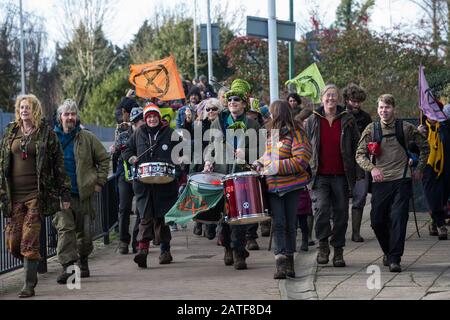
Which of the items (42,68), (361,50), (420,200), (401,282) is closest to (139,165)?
(401,282)

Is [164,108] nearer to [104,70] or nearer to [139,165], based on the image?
[139,165]

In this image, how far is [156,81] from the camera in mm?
18703

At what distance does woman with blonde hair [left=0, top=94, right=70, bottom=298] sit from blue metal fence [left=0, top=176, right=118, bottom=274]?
3.75 feet

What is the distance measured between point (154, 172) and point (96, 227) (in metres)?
2.95

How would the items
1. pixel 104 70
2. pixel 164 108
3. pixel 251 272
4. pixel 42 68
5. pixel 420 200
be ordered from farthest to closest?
pixel 42 68 → pixel 104 70 → pixel 164 108 → pixel 420 200 → pixel 251 272

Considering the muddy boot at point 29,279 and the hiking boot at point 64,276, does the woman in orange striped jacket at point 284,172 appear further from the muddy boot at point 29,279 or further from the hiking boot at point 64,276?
the muddy boot at point 29,279

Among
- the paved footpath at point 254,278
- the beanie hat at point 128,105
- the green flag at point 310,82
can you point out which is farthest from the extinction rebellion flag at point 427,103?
the beanie hat at point 128,105

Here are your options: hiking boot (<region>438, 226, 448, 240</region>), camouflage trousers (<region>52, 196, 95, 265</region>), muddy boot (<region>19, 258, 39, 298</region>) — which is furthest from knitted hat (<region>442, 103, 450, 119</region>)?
muddy boot (<region>19, 258, 39, 298</region>)

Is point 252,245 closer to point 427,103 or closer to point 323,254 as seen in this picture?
point 323,254

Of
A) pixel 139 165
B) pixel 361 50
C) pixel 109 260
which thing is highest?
pixel 361 50

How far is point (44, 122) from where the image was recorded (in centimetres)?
1062

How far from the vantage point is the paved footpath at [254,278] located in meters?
9.82

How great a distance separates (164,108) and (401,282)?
9.50 metres

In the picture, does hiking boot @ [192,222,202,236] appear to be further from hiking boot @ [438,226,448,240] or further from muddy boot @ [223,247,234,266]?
hiking boot @ [438,226,448,240]
